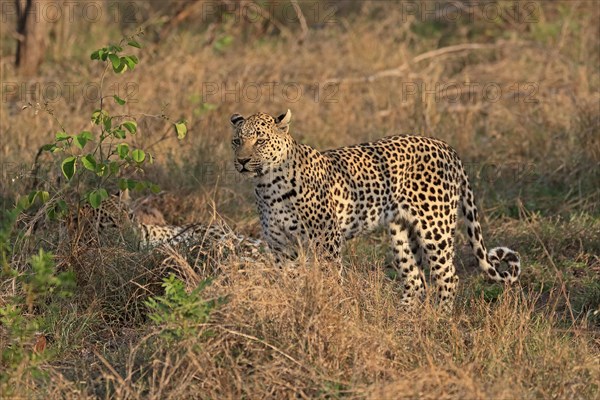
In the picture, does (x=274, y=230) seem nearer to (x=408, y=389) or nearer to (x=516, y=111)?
(x=408, y=389)

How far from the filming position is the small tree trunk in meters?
14.2

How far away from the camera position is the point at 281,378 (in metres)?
6.10

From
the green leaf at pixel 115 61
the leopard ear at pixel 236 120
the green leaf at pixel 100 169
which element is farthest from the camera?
the leopard ear at pixel 236 120

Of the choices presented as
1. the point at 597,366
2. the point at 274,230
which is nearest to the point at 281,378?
the point at 597,366

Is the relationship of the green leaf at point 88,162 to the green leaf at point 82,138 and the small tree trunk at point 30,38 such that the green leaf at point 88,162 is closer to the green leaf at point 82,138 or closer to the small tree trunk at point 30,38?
the green leaf at point 82,138

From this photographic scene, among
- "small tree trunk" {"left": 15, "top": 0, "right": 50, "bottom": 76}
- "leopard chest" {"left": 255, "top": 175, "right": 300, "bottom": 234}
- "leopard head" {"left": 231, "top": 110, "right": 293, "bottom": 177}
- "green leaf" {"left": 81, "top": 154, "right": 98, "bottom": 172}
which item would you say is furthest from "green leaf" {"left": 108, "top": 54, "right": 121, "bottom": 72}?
"small tree trunk" {"left": 15, "top": 0, "right": 50, "bottom": 76}

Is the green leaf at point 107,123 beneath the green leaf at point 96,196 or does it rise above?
above

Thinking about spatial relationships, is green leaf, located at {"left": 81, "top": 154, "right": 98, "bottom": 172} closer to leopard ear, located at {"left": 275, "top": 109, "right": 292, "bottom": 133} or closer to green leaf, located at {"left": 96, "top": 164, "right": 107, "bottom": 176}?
green leaf, located at {"left": 96, "top": 164, "right": 107, "bottom": 176}

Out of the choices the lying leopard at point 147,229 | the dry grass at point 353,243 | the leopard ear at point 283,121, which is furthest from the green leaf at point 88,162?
the leopard ear at point 283,121

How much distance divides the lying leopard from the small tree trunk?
16.6 feet

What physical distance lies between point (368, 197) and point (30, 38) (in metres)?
7.18

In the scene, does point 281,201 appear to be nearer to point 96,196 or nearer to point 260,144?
point 260,144

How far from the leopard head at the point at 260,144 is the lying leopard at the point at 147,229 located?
20.4 inches

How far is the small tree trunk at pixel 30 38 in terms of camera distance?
14219 mm
